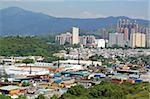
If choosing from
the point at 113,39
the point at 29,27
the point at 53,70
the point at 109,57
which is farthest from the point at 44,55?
the point at 29,27

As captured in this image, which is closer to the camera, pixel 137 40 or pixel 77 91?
pixel 77 91

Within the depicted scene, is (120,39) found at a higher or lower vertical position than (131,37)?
lower

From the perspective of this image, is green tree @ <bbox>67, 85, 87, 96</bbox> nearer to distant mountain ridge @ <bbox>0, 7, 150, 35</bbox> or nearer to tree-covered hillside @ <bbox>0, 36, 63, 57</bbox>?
tree-covered hillside @ <bbox>0, 36, 63, 57</bbox>

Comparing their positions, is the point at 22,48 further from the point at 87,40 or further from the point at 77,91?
the point at 77,91

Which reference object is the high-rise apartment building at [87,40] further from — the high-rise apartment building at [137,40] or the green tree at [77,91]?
the green tree at [77,91]

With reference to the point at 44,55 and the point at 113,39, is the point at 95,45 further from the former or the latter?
the point at 44,55

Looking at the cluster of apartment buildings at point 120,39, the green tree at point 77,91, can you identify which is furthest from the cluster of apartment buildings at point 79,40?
the green tree at point 77,91

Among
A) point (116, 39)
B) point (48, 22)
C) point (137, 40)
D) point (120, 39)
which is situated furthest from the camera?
point (48, 22)

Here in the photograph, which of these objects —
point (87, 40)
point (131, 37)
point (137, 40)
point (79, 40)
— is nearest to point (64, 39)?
point (79, 40)
